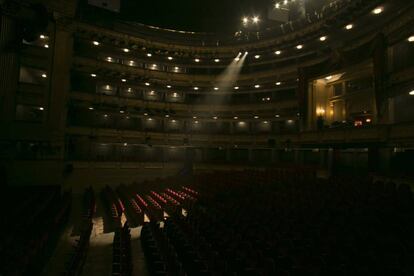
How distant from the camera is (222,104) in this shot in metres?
22.7

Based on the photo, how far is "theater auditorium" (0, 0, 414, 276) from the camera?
211 inches

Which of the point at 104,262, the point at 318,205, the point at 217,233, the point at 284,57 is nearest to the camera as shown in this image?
the point at 217,233

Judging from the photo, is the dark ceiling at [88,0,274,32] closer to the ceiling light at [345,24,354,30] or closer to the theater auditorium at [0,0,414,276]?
the theater auditorium at [0,0,414,276]

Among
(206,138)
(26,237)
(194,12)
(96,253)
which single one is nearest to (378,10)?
(206,138)

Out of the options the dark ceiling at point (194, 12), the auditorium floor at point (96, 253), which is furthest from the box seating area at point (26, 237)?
the dark ceiling at point (194, 12)

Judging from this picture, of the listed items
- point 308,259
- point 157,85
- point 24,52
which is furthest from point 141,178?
point 308,259

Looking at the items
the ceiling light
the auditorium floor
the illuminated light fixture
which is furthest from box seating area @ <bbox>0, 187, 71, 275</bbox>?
the ceiling light

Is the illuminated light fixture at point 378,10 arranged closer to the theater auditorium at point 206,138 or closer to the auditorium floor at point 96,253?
the theater auditorium at point 206,138

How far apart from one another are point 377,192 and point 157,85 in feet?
57.3

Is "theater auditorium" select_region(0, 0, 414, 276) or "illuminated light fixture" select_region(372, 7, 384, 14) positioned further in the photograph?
"illuminated light fixture" select_region(372, 7, 384, 14)

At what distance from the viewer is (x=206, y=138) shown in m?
21.3

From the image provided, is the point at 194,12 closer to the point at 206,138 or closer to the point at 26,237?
the point at 206,138

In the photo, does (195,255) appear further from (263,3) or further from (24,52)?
(263,3)

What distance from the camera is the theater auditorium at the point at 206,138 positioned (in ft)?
17.6
